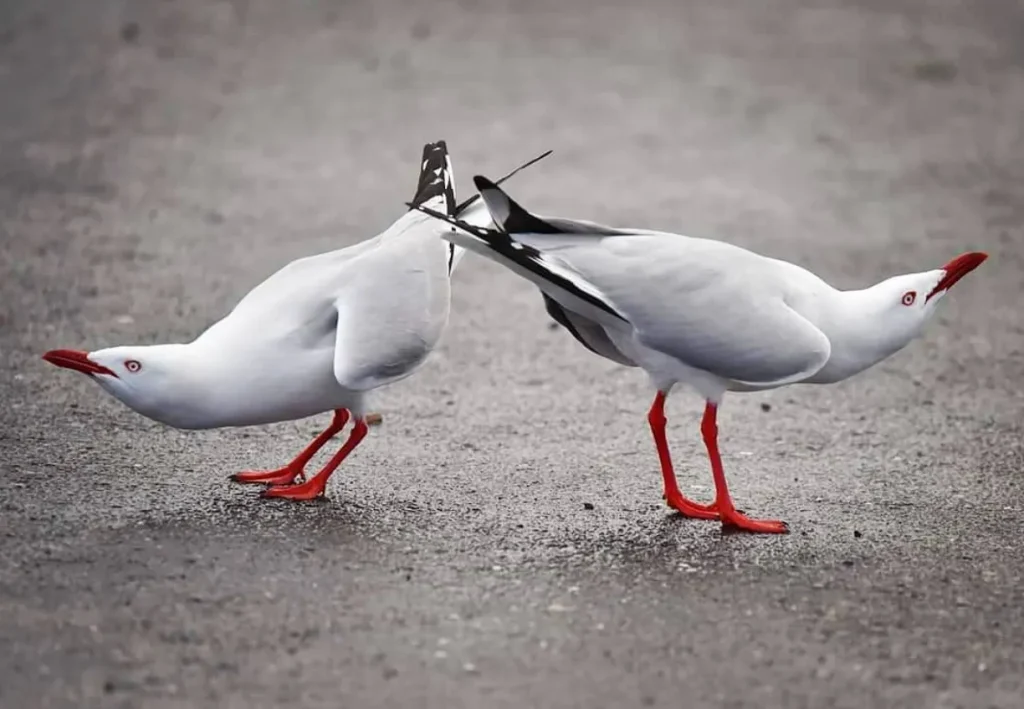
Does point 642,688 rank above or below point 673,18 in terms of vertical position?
below

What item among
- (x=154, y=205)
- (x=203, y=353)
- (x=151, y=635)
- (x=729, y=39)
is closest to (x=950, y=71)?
(x=729, y=39)

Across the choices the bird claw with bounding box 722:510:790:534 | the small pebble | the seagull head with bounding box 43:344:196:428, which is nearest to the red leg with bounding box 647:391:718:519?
the bird claw with bounding box 722:510:790:534

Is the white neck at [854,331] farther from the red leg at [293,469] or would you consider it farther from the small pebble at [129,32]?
the small pebble at [129,32]

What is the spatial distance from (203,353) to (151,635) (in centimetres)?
109

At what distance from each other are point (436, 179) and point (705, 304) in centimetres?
124

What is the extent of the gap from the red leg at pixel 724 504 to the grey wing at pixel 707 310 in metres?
0.22

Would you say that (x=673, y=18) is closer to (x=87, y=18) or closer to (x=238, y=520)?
(x=87, y=18)

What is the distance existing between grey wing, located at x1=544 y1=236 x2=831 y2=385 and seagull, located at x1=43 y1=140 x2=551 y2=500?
0.54m

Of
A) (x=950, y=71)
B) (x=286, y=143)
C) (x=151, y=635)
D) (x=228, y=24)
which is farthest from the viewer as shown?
(x=228, y=24)

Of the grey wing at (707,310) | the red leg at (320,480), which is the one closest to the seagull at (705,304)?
the grey wing at (707,310)

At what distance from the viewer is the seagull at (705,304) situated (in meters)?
5.09

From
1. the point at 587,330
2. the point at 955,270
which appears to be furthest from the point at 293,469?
the point at 955,270

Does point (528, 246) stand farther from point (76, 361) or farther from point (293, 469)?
point (76, 361)

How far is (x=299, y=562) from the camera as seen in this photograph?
4.87 m
